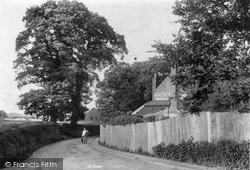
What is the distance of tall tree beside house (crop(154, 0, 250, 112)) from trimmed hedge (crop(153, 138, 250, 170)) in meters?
1.74

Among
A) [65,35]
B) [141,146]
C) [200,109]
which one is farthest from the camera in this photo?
[65,35]

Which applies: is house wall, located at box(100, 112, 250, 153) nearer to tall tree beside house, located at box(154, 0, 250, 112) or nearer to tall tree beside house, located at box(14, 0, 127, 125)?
tall tree beside house, located at box(154, 0, 250, 112)

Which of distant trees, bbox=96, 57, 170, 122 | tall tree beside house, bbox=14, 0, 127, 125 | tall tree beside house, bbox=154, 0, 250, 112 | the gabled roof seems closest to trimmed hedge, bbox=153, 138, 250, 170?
tall tree beside house, bbox=154, 0, 250, 112

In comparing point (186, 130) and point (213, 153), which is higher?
point (186, 130)

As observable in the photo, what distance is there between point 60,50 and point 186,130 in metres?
28.6

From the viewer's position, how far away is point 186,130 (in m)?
15.5

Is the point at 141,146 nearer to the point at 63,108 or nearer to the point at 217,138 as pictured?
the point at 217,138

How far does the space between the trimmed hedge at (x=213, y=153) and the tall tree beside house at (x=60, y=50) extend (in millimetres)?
26394

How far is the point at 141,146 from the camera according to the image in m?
19.7

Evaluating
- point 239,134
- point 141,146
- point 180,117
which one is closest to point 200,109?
point 180,117

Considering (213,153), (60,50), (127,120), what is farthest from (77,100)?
(213,153)

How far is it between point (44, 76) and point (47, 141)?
39.9ft

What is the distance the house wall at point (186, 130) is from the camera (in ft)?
41.9

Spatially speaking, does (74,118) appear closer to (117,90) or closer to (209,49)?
(117,90)
